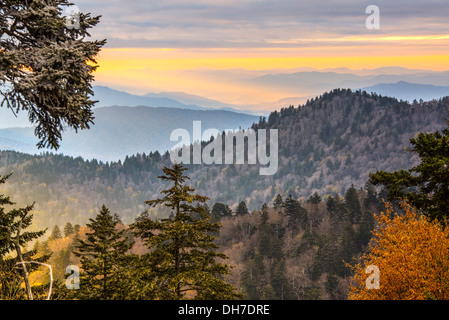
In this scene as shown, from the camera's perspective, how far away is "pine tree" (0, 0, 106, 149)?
11672 mm

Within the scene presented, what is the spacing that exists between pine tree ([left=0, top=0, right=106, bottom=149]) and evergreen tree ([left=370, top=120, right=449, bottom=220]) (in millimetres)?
14740

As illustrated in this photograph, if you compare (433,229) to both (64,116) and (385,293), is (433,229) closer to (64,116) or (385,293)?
(385,293)

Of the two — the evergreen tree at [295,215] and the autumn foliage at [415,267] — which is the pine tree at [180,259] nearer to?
the autumn foliage at [415,267]

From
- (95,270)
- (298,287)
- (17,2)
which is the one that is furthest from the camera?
(298,287)

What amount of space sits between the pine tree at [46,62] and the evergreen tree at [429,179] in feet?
48.4

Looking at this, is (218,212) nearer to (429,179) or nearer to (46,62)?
(429,179)

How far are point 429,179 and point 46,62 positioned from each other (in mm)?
18537

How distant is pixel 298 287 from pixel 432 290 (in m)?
109

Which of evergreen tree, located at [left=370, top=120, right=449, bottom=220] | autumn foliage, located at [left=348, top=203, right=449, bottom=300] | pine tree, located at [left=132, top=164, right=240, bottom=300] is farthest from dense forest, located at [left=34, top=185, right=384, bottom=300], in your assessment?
pine tree, located at [left=132, top=164, right=240, bottom=300]

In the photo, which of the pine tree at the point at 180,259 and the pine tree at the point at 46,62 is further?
the pine tree at the point at 180,259

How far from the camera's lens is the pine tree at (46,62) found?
38.3 feet

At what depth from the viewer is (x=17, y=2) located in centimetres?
1211

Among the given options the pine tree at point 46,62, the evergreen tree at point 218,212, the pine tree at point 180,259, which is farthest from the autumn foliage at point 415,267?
the evergreen tree at point 218,212
